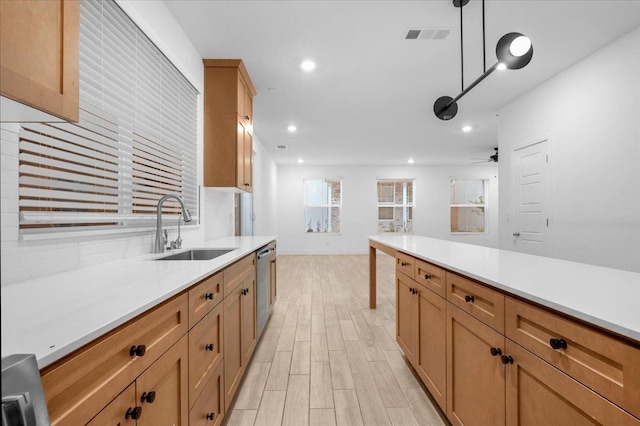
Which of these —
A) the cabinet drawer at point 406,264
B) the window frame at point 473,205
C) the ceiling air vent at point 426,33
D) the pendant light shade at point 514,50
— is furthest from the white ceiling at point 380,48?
the window frame at point 473,205


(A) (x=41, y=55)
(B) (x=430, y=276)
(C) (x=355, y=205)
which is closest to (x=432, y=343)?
(B) (x=430, y=276)

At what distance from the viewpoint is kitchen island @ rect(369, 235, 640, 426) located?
767mm

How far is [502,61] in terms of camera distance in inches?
74.6

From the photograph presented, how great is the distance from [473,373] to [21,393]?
152 centimetres

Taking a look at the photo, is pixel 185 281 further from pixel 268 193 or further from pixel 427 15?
pixel 268 193

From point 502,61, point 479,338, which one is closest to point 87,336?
point 479,338

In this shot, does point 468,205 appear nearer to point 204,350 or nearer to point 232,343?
point 232,343

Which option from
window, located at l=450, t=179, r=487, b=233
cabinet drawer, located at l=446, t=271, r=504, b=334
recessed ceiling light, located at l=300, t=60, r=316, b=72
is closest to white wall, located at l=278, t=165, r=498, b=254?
window, located at l=450, t=179, r=487, b=233

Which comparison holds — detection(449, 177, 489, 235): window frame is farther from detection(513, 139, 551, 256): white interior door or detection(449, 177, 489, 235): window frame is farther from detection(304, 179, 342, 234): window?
detection(513, 139, 551, 256): white interior door

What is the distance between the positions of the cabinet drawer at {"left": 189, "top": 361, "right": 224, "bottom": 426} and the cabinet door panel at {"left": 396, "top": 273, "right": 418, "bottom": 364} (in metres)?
1.22

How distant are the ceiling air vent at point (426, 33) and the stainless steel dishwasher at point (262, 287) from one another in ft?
7.25

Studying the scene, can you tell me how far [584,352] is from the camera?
0.83 meters

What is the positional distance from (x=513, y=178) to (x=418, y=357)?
334cm

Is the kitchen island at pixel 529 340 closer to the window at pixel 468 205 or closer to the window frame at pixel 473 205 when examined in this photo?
the window frame at pixel 473 205
